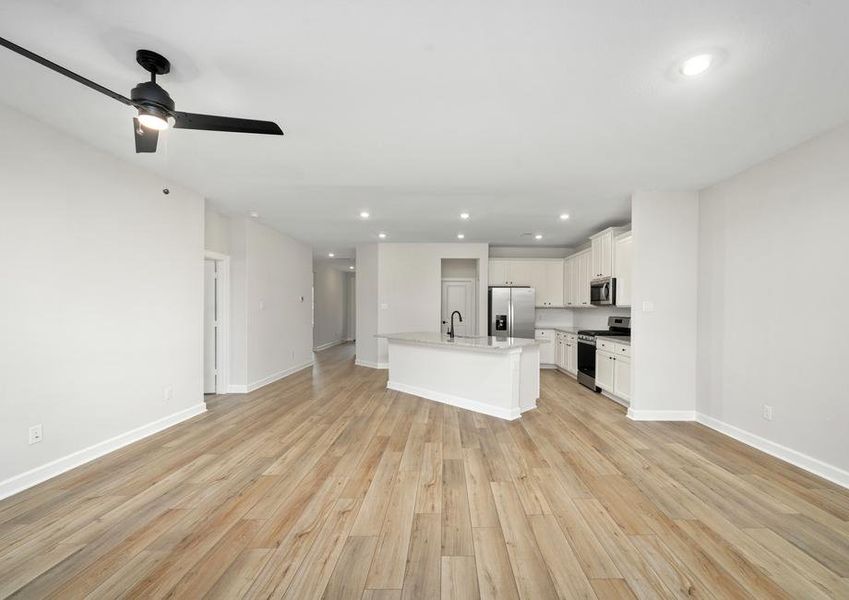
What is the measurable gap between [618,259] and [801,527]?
3413mm

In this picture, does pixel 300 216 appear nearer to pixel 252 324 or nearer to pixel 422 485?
pixel 252 324

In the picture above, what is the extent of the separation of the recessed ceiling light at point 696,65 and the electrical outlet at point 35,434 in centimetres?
480

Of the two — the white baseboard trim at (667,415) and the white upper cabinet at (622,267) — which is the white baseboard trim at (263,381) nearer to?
the white baseboard trim at (667,415)

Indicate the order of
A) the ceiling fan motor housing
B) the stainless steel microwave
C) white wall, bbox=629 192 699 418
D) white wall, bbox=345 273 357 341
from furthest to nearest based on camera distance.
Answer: white wall, bbox=345 273 357 341, the stainless steel microwave, white wall, bbox=629 192 699 418, the ceiling fan motor housing

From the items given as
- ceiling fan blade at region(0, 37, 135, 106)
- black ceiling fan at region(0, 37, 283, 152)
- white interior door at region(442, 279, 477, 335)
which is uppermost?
black ceiling fan at region(0, 37, 283, 152)

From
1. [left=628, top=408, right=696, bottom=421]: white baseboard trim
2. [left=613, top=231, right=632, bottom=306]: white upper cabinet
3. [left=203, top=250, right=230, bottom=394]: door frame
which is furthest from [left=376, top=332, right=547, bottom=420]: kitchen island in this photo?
[left=203, top=250, right=230, bottom=394]: door frame

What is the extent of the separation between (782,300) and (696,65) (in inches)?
91.8

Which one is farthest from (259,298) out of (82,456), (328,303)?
(328,303)

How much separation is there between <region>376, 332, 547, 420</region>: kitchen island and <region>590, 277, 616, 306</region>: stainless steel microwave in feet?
4.97

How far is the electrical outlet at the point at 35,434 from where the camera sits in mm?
2453

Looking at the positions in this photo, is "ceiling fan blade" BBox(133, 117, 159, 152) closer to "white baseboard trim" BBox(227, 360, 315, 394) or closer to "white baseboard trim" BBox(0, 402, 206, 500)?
"white baseboard trim" BBox(0, 402, 206, 500)

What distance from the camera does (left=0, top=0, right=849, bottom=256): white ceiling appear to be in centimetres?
157

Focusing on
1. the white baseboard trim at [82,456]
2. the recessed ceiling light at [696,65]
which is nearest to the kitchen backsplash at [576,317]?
the recessed ceiling light at [696,65]

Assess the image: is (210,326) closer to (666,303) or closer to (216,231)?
(216,231)
